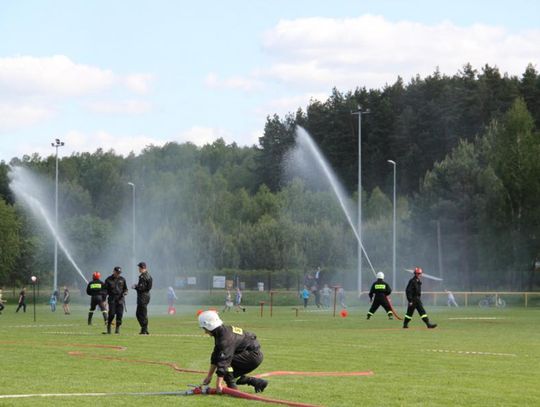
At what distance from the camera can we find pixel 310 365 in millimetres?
20641

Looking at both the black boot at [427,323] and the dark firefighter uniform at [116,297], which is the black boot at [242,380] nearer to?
the dark firefighter uniform at [116,297]

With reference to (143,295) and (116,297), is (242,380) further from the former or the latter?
(116,297)

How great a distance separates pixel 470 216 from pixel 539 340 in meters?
71.4

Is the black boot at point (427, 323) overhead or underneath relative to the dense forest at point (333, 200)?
underneath

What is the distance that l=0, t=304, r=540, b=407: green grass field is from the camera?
15234mm

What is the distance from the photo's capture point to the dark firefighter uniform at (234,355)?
50.6 ft

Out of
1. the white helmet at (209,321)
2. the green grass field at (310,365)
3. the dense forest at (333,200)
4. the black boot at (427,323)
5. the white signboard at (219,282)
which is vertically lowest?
the green grass field at (310,365)

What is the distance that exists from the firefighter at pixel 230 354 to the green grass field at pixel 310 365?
361 millimetres

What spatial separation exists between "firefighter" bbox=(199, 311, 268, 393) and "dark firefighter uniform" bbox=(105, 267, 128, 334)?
15.8 m

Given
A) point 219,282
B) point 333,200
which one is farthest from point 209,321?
point 333,200

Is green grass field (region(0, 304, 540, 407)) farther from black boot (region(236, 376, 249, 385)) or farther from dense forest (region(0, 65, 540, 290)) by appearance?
dense forest (region(0, 65, 540, 290))

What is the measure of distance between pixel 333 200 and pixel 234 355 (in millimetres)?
103912

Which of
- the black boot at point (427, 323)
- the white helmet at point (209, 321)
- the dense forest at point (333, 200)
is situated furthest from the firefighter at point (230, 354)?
the dense forest at point (333, 200)

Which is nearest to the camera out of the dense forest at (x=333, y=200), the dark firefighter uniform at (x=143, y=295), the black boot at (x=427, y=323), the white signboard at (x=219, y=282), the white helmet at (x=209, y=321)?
the white helmet at (x=209, y=321)
